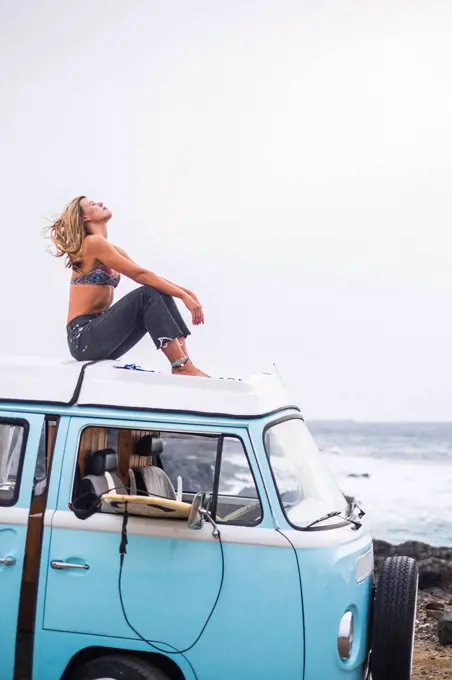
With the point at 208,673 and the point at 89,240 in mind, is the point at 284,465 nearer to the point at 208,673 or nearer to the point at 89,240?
the point at 208,673

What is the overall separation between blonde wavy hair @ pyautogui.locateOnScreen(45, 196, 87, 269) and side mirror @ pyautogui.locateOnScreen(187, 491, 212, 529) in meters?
1.74

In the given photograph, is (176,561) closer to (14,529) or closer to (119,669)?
(119,669)

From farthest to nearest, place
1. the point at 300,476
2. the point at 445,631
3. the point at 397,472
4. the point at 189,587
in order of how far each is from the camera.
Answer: the point at 397,472 < the point at 445,631 < the point at 300,476 < the point at 189,587

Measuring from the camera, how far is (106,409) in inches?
164

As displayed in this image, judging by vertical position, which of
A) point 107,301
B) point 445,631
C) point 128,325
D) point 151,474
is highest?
point 107,301

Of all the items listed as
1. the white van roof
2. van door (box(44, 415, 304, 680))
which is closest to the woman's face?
the white van roof

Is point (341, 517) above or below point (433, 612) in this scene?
above

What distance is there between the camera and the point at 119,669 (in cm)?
390

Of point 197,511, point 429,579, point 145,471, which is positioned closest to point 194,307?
Answer: point 145,471

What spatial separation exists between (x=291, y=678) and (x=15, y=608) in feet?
4.27

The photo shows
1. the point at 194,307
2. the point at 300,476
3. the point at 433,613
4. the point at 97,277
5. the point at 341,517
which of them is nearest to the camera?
the point at 341,517

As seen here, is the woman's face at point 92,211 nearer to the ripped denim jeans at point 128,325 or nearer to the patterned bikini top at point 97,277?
the patterned bikini top at point 97,277

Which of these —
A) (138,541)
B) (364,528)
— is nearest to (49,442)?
(138,541)

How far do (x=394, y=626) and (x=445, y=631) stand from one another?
10.8 feet
